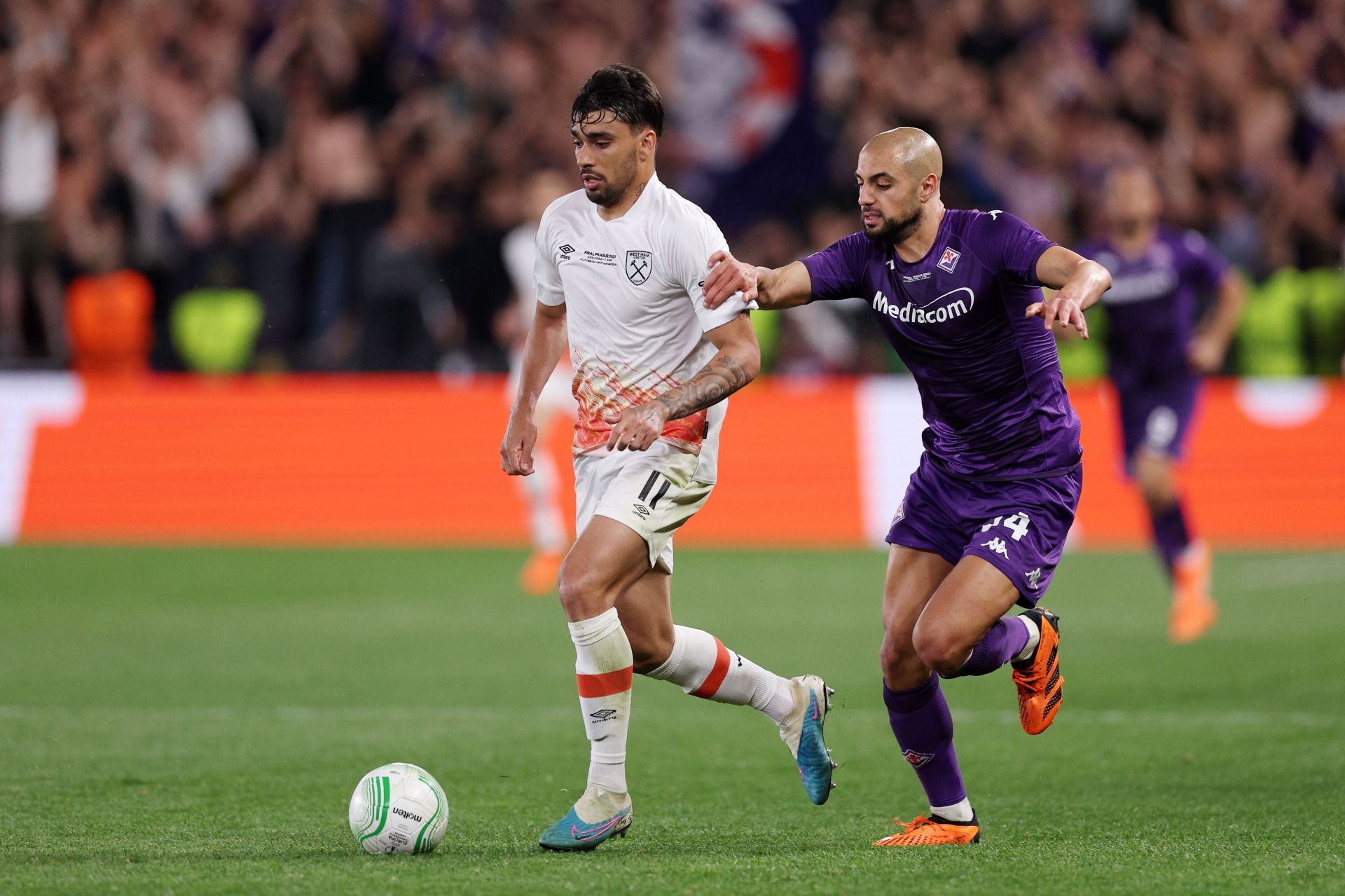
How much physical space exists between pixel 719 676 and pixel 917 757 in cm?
80

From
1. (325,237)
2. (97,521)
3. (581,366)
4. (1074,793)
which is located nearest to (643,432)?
(581,366)

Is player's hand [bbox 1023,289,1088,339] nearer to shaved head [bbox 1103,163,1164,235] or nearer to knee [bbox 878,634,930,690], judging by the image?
knee [bbox 878,634,930,690]

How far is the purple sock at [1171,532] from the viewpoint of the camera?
1138 cm

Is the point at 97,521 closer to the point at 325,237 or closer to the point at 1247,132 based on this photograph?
the point at 325,237

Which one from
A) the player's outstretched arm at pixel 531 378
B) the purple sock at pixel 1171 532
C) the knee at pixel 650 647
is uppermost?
the player's outstretched arm at pixel 531 378

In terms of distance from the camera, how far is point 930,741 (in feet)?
20.1

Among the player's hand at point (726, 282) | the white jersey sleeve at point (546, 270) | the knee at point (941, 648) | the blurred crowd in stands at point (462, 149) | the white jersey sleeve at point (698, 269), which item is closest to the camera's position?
the knee at point (941, 648)

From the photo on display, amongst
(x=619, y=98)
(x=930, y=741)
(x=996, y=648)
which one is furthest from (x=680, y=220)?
(x=930, y=741)

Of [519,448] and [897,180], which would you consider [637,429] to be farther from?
[897,180]

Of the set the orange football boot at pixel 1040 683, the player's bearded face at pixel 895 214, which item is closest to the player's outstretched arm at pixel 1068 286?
the player's bearded face at pixel 895 214

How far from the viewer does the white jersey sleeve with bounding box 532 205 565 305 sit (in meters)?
6.38

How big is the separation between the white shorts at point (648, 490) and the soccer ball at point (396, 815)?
111 centimetres

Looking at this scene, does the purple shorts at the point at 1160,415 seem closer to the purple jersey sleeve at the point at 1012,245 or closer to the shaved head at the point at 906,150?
the purple jersey sleeve at the point at 1012,245

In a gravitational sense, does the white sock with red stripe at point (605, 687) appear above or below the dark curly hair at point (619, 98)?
below
